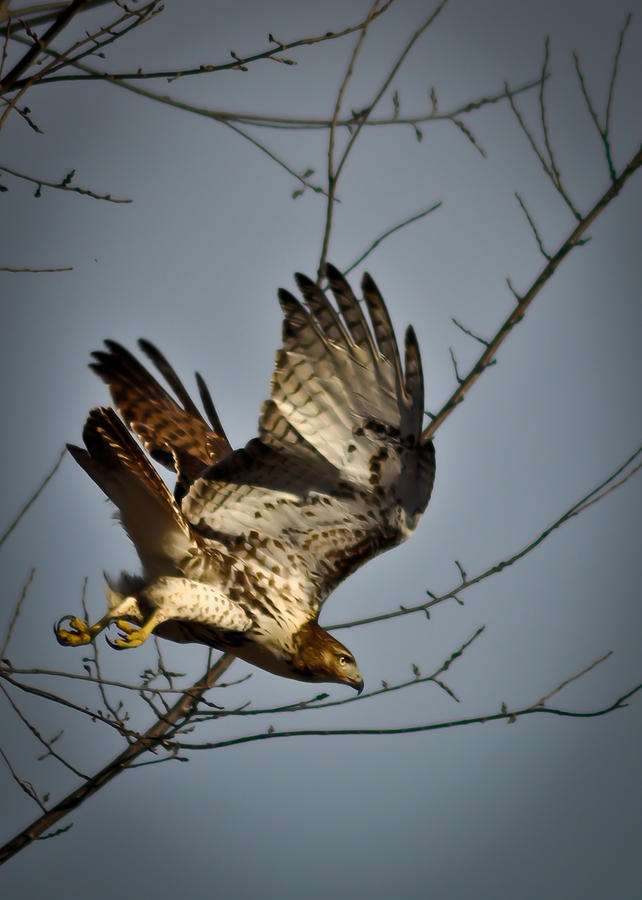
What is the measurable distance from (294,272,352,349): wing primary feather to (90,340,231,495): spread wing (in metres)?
1.05

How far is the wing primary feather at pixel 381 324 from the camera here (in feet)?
14.1

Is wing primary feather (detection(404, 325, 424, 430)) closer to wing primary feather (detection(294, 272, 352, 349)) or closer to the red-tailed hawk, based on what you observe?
the red-tailed hawk

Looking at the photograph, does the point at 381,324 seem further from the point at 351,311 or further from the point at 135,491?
the point at 135,491

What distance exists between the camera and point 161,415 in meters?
5.39

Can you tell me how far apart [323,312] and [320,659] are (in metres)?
1.26

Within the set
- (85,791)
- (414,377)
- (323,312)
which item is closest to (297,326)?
(323,312)

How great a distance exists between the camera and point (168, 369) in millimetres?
5594

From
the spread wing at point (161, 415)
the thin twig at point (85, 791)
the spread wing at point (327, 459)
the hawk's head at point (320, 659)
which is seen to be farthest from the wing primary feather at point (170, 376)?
the thin twig at point (85, 791)

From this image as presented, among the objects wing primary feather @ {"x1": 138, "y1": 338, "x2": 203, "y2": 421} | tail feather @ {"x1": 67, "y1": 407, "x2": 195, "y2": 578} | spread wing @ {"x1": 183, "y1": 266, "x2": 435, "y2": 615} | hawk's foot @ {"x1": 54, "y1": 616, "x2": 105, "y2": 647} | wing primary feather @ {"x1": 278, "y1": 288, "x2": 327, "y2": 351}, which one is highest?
wing primary feather @ {"x1": 138, "y1": 338, "x2": 203, "y2": 421}

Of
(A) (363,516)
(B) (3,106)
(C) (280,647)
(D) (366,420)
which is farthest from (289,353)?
(B) (3,106)

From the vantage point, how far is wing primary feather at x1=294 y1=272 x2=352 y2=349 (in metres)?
4.25

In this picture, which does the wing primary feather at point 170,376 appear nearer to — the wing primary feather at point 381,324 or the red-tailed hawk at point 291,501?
the red-tailed hawk at point 291,501

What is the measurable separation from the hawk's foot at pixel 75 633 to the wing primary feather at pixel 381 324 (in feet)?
4.50

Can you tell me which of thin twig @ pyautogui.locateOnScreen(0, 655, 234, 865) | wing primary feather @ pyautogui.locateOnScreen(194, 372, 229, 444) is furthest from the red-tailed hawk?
wing primary feather @ pyautogui.locateOnScreen(194, 372, 229, 444)
